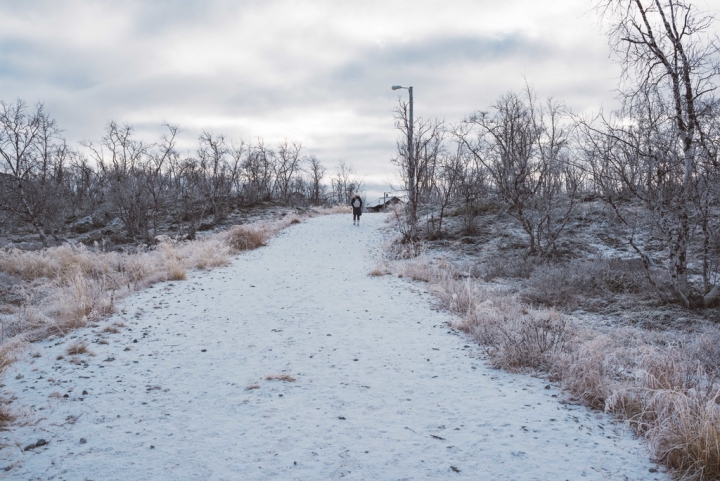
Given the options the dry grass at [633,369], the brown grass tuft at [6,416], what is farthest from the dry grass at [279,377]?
the dry grass at [633,369]

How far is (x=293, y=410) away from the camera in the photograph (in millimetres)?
3666

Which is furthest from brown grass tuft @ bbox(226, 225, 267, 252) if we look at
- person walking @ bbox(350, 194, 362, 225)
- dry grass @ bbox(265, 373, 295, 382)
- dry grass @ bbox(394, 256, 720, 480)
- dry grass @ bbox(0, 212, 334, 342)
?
dry grass @ bbox(265, 373, 295, 382)

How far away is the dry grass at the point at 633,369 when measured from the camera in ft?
8.90

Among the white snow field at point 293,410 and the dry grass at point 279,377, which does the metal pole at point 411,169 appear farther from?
the dry grass at point 279,377

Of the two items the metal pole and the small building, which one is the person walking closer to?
the metal pole

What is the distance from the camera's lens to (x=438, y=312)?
7.19 m

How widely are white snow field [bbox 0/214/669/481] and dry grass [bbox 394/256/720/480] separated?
0.20 metres

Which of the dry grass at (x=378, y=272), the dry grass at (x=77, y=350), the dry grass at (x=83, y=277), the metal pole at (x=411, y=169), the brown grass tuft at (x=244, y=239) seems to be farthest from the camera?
the metal pole at (x=411, y=169)

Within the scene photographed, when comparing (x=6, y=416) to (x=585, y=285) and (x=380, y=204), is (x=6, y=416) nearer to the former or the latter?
(x=585, y=285)

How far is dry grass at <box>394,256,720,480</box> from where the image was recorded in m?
2.71

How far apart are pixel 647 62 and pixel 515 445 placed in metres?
7.35

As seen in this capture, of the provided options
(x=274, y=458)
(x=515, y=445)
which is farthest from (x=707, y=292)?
(x=274, y=458)

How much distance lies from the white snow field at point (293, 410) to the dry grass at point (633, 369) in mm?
204

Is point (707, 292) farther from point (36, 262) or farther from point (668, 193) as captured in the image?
point (36, 262)
